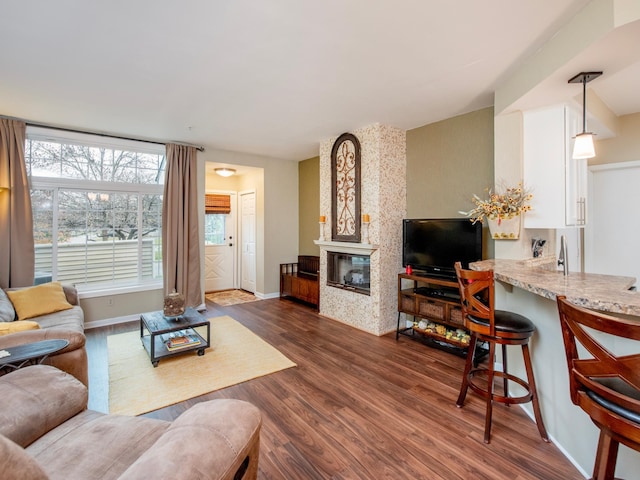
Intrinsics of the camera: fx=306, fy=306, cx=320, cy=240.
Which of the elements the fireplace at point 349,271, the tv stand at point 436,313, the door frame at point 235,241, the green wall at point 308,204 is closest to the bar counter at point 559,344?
the tv stand at point 436,313

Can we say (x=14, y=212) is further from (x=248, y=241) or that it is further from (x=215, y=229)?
(x=248, y=241)

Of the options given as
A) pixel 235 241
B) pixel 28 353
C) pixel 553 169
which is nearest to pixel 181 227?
pixel 235 241

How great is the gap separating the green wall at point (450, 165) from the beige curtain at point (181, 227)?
3.38m

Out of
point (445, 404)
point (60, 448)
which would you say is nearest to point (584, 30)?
point (445, 404)

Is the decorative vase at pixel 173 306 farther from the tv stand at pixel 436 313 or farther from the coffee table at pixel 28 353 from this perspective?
the tv stand at pixel 436 313

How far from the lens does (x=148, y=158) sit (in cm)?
486

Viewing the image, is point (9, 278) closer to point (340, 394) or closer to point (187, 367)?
point (187, 367)

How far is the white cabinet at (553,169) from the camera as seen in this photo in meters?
2.65

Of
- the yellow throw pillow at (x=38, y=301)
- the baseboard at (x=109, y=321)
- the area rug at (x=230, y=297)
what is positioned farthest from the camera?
the area rug at (x=230, y=297)

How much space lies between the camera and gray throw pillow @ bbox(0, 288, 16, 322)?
290 cm

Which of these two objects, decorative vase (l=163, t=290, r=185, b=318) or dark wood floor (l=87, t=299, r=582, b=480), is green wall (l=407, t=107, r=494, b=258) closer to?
dark wood floor (l=87, t=299, r=582, b=480)

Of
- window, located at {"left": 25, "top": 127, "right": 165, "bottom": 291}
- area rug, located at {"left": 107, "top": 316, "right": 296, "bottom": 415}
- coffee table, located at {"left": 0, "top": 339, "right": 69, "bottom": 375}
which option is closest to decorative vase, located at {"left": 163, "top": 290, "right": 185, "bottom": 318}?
area rug, located at {"left": 107, "top": 316, "right": 296, "bottom": 415}

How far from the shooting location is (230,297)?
Answer: 6176mm

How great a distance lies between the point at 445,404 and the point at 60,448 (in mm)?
2401
